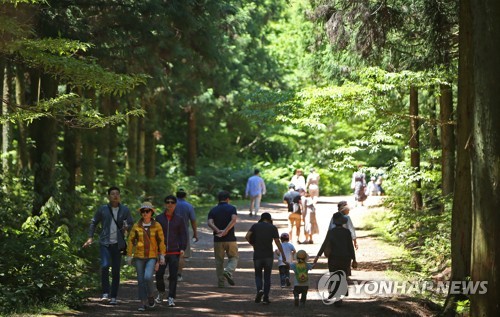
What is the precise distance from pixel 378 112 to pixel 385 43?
161 centimetres

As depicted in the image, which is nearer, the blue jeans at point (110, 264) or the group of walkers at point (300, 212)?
the blue jeans at point (110, 264)

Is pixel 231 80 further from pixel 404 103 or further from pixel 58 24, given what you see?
pixel 58 24

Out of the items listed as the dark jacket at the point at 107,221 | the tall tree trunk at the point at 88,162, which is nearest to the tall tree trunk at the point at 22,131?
the tall tree trunk at the point at 88,162

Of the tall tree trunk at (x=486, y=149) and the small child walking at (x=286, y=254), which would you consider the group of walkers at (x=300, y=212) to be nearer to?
the small child walking at (x=286, y=254)

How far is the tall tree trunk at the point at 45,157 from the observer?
1955cm

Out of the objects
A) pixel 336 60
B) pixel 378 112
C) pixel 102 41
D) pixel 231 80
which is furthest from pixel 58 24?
pixel 231 80

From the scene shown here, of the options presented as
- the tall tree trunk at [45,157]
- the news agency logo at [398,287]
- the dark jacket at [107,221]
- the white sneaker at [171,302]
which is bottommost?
the white sneaker at [171,302]

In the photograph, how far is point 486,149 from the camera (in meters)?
11.7

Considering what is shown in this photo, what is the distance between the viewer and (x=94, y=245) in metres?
20.9

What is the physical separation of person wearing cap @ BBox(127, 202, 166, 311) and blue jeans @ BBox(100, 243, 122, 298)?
642 millimetres

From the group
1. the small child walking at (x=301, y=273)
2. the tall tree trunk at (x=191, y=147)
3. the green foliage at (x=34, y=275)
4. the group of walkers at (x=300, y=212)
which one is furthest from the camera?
the tall tree trunk at (x=191, y=147)

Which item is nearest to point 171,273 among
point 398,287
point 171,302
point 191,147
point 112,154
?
point 171,302

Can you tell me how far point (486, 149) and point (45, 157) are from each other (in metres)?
10.8

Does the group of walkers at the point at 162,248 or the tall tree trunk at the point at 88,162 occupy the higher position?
the tall tree trunk at the point at 88,162
